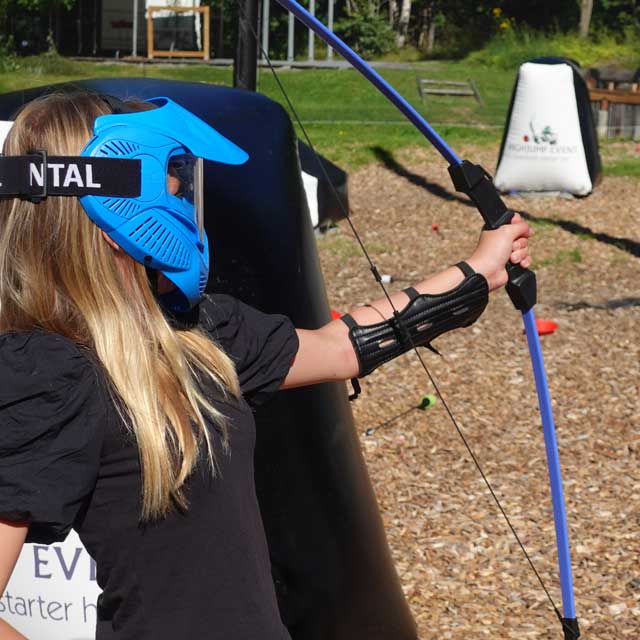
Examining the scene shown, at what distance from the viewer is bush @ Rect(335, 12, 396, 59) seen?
2600 cm

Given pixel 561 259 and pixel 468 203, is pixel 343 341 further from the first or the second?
pixel 468 203

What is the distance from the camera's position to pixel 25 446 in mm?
1489

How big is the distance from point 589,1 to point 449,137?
12345 mm

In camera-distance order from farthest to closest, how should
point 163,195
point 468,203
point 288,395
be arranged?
point 468,203
point 288,395
point 163,195

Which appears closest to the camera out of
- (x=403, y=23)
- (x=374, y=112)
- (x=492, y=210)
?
(x=492, y=210)

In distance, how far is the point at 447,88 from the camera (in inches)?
742

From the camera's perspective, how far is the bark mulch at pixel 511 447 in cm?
402

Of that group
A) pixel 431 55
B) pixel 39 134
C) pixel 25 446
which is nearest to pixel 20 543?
pixel 25 446

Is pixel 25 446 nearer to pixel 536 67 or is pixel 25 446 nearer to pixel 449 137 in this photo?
pixel 536 67

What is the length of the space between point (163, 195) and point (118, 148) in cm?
10

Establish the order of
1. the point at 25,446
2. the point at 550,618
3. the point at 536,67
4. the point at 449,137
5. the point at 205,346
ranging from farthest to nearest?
1. the point at 449,137
2. the point at 536,67
3. the point at 550,618
4. the point at 205,346
5. the point at 25,446

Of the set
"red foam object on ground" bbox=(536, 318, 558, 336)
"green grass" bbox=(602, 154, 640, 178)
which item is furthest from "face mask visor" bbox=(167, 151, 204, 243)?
"green grass" bbox=(602, 154, 640, 178)

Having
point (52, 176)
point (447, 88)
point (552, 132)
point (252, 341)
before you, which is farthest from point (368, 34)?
point (52, 176)

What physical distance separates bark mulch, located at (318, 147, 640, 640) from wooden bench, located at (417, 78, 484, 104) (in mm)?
9071
